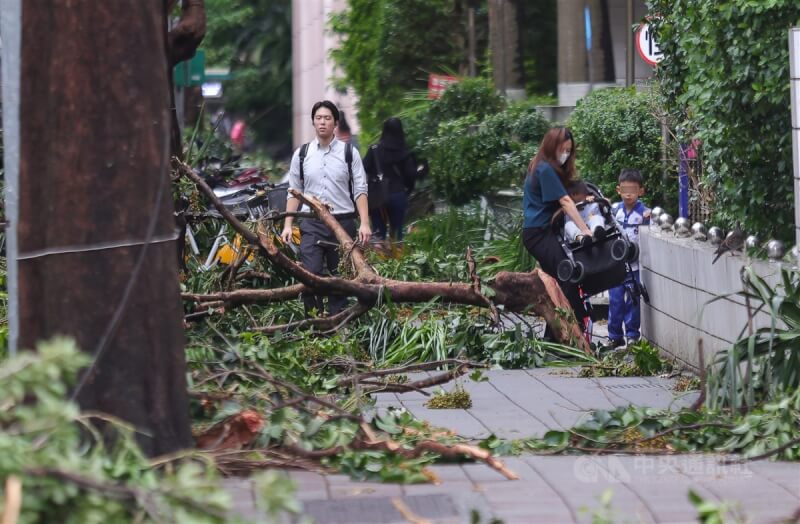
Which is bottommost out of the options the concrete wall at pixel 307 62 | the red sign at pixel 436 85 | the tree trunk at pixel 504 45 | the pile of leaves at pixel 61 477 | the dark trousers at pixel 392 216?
the pile of leaves at pixel 61 477

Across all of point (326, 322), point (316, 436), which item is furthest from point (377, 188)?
point (316, 436)

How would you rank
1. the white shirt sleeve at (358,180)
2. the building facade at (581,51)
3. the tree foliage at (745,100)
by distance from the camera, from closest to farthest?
the tree foliage at (745,100) < the white shirt sleeve at (358,180) < the building facade at (581,51)

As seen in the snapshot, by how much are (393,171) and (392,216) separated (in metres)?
0.56

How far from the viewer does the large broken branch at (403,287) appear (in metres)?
9.62

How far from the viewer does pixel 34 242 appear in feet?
19.5

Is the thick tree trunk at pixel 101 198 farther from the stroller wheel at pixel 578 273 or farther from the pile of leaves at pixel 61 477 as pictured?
the stroller wheel at pixel 578 273

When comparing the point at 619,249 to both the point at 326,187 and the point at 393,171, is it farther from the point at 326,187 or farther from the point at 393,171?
the point at 393,171

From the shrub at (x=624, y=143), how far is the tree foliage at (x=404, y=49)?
11246mm

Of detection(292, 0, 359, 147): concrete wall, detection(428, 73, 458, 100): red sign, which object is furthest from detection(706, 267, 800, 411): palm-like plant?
detection(292, 0, 359, 147): concrete wall

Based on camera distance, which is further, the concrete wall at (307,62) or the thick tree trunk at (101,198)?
the concrete wall at (307,62)

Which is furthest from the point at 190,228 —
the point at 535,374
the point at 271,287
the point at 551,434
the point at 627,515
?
the point at 627,515

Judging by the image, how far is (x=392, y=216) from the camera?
17859mm

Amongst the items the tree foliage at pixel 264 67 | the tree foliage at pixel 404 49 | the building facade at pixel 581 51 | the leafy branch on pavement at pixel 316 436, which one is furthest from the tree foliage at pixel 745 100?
the tree foliage at pixel 264 67

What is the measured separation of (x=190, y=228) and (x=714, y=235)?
196 inches
